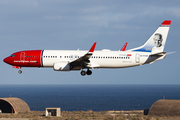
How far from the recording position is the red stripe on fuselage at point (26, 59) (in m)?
56.7

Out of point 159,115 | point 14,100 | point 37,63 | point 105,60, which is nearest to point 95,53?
point 105,60

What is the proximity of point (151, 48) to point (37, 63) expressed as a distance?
77.9 ft

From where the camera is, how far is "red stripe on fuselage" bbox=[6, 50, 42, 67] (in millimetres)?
56656

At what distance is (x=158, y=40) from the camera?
60.6 metres

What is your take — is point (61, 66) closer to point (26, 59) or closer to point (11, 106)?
point (26, 59)

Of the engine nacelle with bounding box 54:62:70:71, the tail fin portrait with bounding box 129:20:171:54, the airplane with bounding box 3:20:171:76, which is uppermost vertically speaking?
the tail fin portrait with bounding box 129:20:171:54

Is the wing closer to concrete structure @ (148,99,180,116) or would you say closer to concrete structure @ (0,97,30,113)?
concrete structure @ (148,99,180,116)

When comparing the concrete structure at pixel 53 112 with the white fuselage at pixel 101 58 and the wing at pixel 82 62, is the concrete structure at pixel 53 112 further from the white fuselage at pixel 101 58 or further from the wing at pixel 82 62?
the wing at pixel 82 62

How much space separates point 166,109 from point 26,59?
3480 centimetres

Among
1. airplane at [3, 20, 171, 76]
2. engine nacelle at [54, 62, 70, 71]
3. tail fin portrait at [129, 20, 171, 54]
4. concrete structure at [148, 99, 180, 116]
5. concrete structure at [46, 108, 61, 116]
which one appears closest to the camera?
engine nacelle at [54, 62, 70, 71]

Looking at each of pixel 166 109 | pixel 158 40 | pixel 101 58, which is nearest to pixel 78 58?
pixel 101 58

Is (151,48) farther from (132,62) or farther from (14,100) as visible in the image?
(14,100)

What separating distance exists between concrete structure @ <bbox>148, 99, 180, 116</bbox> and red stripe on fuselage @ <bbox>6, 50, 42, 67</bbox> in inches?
1246

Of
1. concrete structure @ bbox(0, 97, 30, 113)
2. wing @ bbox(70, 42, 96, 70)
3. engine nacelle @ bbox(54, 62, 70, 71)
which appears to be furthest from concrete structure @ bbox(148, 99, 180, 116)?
concrete structure @ bbox(0, 97, 30, 113)
